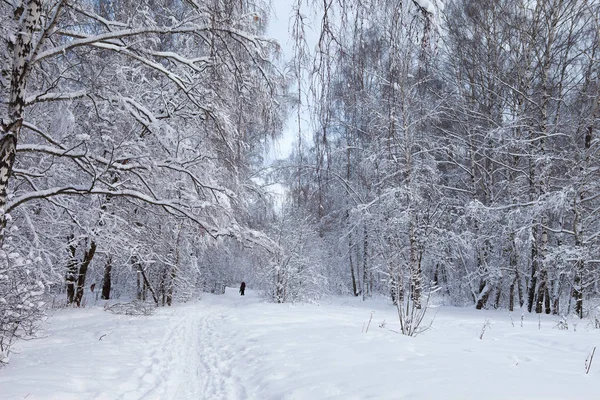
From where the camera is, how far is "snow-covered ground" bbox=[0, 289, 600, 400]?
2.77 meters

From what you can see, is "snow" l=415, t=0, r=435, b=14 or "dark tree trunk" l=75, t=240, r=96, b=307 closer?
"snow" l=415, t=0, r=435, b=14

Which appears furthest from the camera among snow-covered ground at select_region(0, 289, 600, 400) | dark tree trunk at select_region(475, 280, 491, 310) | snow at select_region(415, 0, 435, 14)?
dark tree trunk at select_region(475, 280, 491, 310)

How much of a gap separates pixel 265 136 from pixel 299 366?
109 inches

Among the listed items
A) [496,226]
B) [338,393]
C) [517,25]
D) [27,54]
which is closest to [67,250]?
[27,54]

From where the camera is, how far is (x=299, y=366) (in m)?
4.03

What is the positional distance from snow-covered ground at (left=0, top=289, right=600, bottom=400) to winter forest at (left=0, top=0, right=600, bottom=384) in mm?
954

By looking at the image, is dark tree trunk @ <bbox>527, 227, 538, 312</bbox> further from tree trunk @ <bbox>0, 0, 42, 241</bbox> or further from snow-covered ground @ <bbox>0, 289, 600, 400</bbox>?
tree trunk @ <bbox>0, 0, 42, 241</bbox>

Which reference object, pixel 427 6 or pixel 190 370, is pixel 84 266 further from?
pixel 427 6

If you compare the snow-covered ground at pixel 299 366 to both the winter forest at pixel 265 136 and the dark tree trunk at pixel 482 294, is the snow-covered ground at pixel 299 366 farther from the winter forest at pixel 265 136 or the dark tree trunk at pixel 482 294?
the dark tree trunk at pixel 482 294

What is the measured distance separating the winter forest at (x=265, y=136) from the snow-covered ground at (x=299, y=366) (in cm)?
95

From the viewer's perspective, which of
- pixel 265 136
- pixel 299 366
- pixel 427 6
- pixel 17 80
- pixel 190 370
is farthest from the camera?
pixel 190 370

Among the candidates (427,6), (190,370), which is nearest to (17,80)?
(427,6)

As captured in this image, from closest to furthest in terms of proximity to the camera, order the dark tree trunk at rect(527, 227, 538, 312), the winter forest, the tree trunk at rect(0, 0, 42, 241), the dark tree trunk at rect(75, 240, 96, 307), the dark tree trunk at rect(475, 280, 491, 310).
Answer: the winter forest → the tree trunk at rect(0, 0, 42, 241) → the dark tree trunk at rect(75, 240, 96, 307) → the dark tree trunk at rect(527, 227, 538, 312) → the dark tree trunk at rect(475, 280, 491, 310)

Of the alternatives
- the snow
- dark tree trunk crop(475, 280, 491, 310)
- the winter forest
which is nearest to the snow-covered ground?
the winter forest
